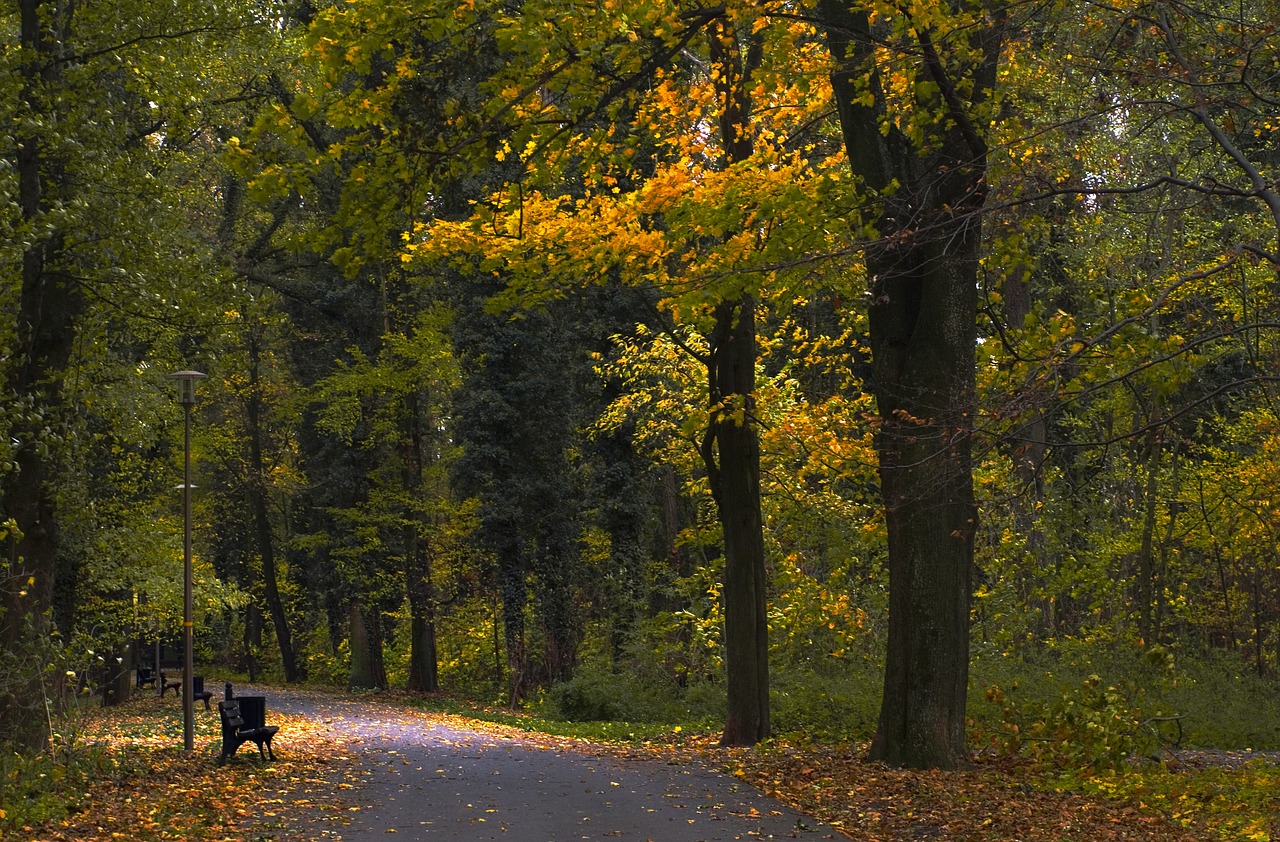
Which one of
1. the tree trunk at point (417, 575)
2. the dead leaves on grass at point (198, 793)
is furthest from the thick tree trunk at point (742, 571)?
the tree trunk at point (417, 575)

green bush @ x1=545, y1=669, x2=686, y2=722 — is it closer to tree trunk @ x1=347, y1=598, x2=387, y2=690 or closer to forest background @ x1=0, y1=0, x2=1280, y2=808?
forest background @ x1=0, y1=0, x2=1280, y2=808

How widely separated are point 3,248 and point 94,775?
486 centimetres

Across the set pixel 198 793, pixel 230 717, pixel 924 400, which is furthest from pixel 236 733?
pixel 924 400

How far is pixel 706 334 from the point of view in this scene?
15344mm

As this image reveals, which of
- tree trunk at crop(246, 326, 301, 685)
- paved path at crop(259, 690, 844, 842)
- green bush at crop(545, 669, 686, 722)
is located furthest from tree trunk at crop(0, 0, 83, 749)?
tree trunk at crop(246, 326, 301, 685)

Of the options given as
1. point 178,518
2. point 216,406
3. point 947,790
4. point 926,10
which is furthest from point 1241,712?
→ point 216,406

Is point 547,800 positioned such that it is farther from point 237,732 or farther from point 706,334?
point 706,334

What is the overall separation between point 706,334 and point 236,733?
7.03 m

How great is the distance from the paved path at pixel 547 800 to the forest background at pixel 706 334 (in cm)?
215

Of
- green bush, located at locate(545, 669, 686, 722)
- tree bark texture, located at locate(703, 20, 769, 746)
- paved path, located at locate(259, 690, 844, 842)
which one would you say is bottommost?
green bush, located at locate(545, 669, 686, 722)

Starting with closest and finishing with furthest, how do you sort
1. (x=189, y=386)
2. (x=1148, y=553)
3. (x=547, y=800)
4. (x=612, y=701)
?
(x=547, y=800)
(x=189, y=386)
(x=1148, y=553)
(x=612, y=701)

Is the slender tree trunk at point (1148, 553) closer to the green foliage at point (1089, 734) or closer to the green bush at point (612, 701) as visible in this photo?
the green foliage at point (1089, 734)

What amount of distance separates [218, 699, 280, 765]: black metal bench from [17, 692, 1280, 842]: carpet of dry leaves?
0.15m

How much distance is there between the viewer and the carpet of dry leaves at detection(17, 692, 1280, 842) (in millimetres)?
9281
